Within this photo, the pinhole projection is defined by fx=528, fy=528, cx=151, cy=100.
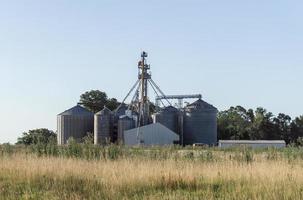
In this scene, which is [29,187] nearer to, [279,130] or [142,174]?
[142,174]

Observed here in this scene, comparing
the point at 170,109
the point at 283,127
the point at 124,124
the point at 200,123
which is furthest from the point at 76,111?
the point at 283,127

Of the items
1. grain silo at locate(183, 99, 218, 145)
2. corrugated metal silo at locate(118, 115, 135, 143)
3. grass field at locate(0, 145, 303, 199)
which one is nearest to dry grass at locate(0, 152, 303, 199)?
grass field at locate(0, 145, 303, 199)

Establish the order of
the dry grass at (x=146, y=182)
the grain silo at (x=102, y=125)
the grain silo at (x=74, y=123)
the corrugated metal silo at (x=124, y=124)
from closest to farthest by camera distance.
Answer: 1. the dry grass at (x=146, y=182)
2. the grain silo at (x=102, y=125)
3. the corrugated metal silo at (x=124, y=124)
4. the grain silo at (x=74, y=123)

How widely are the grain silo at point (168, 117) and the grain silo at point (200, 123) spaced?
1.97 m

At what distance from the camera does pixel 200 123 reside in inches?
3812

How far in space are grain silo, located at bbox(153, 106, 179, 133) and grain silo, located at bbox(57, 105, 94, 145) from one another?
1238 centimetres

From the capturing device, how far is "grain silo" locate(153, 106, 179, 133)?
323 feet

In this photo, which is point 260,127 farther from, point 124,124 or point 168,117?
point 124,124

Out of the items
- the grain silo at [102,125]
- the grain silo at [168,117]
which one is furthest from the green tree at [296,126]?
the grain silo at [102,125]

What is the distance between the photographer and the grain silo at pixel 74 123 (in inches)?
3755

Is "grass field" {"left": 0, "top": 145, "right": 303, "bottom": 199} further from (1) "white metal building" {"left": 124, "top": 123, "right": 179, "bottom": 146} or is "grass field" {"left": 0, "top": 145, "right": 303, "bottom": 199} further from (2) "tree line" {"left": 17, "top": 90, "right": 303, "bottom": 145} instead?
(2) "tree line" {"left": 17, "top": 90, "right": 303, "bottom": 145}

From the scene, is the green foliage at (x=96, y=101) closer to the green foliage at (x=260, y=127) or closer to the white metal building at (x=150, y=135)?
the green foliage at (x=260, y=127)

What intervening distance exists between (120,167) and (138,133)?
77.8m

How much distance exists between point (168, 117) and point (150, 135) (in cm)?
739
